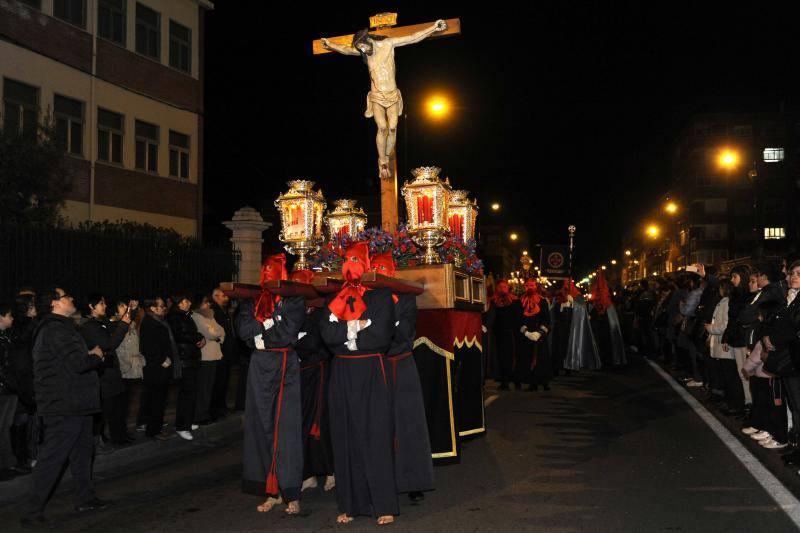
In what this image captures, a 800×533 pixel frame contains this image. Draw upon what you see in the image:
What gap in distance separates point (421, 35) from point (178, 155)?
17.6 metres

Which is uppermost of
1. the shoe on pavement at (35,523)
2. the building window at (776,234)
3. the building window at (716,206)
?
the building window at (716,206)

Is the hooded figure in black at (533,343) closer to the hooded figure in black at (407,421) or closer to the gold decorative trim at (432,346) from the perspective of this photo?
the gold decorative trim at (432,346)

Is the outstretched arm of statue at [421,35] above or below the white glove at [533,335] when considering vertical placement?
above

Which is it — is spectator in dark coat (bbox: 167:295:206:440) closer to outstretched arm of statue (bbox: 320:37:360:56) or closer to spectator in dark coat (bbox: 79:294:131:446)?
spectator in dark coat (bbox: 79:294:131:446)

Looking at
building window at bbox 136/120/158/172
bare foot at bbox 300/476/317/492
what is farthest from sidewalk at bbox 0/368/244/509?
building window at bbox 136/120/158/172

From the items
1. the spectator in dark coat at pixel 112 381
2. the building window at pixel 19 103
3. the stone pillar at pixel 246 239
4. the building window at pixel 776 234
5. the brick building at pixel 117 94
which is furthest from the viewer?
the building window at pixel 776 234

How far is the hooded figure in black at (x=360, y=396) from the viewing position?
657cm

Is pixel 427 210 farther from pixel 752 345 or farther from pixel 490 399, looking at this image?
pixel 490 399

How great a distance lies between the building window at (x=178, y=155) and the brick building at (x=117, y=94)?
3 cm

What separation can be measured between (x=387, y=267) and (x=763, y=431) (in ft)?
16.3

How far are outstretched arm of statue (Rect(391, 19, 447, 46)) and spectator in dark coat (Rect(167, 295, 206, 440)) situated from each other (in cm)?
449

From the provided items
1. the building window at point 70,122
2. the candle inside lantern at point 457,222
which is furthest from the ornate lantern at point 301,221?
the building window at point 70,122

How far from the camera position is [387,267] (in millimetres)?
7793

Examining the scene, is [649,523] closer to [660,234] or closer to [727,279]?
[727,279]
